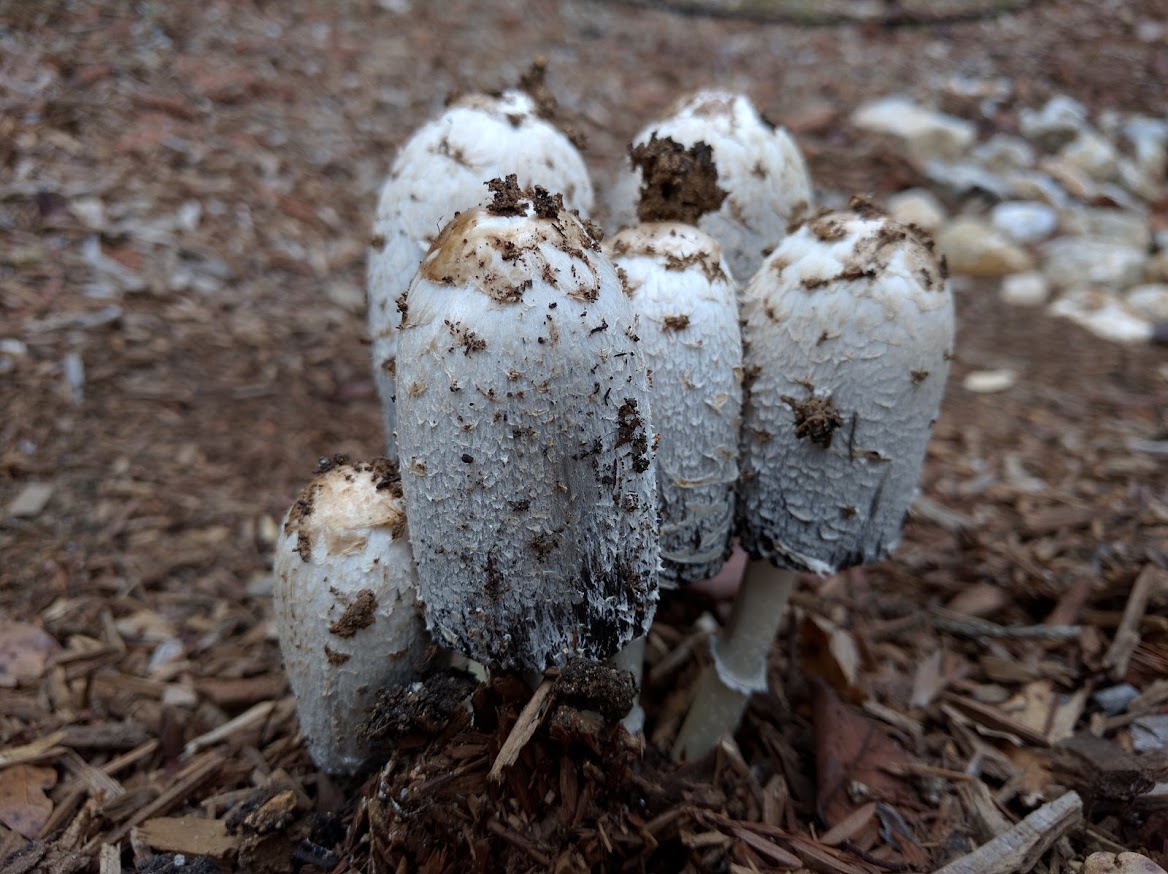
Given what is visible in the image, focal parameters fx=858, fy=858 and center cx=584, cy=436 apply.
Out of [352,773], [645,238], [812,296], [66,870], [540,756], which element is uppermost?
[645,238]

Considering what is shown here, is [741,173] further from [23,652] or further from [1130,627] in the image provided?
[23,652]

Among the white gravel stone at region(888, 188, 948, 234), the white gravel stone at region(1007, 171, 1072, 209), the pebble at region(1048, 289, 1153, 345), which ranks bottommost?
the pebble at region(1048, 289, 1153, 345)

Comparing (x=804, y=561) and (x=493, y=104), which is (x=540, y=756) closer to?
(x=804, y=561)

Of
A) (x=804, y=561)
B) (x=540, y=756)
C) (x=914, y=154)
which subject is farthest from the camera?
(x=914, y=154)

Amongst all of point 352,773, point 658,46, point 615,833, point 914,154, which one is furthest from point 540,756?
point 658,46

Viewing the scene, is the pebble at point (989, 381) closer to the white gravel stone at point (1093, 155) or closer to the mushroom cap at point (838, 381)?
the mushroom cap at point (838, 381)

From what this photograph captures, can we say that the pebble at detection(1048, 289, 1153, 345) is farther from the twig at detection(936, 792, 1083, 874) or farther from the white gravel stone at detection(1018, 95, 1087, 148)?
the twig at detection(936, 792, 1083, 874)

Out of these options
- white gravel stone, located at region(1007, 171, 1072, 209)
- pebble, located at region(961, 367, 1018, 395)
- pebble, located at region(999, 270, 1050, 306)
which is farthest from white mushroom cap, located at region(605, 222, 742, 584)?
white gravel stone, located at region(1007, 171, 1072, 209)
